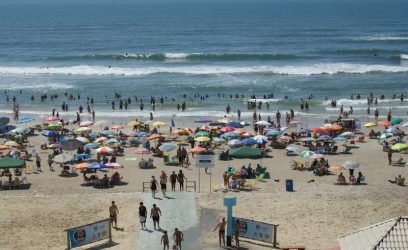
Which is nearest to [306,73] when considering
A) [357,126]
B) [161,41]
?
[357,126]

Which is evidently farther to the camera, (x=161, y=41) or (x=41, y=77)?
(x=161, y=41)

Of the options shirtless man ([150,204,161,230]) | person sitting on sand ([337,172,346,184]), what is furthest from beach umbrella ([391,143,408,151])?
shirtless man ([150,204,161,230])

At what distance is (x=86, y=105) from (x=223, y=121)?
54.9 ft

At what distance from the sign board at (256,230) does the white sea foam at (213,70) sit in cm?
5074

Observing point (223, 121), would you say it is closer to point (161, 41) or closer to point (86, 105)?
point (86, 105)

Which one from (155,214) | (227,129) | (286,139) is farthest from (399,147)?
(155,214)

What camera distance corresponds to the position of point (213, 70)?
247 feet

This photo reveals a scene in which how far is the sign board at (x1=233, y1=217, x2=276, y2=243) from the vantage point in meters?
21.7

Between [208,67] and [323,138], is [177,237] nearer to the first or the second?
[323,138]

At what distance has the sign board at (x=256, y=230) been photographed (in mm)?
21672

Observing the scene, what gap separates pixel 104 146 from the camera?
3650 cm

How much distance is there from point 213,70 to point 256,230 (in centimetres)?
5416

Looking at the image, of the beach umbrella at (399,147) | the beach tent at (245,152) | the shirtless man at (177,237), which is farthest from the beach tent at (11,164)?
the beach umbrella at (399,147)

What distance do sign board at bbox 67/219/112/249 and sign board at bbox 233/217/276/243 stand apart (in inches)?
154
